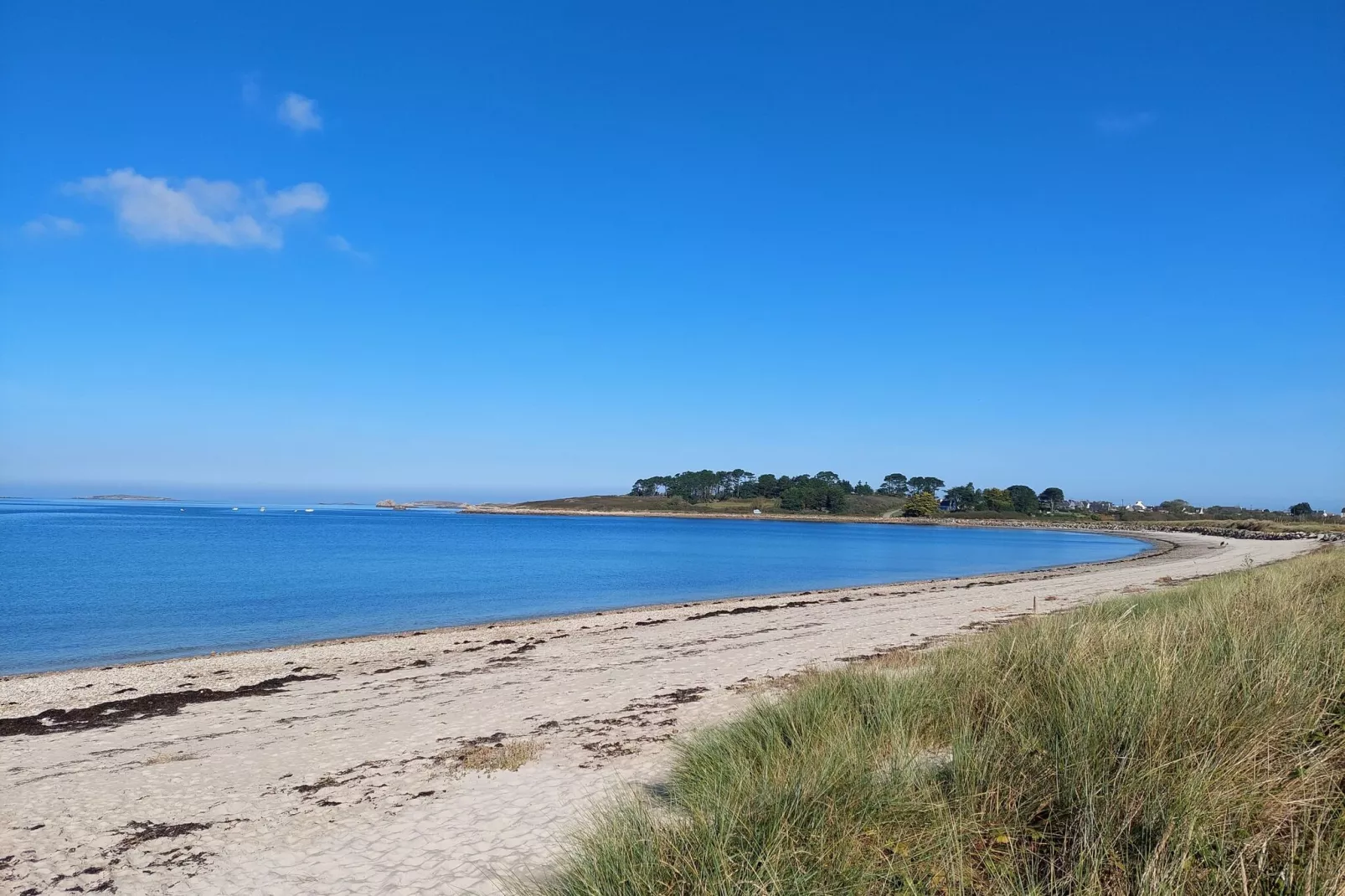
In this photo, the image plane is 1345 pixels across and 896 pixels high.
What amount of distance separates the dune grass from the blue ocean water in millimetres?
19359

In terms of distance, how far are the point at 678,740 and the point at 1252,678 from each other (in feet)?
14.6

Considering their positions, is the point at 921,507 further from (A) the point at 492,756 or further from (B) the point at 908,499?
(A) the point at 492,756

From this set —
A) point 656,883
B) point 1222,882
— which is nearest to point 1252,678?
point 1222,882

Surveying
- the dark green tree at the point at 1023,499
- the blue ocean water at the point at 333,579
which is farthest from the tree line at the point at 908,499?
the blue ocean water at the point at 333,579

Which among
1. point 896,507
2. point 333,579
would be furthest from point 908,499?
point 333,579

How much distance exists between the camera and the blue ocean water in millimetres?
22188

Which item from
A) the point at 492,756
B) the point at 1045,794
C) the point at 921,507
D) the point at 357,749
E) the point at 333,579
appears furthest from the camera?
the point at 921,507

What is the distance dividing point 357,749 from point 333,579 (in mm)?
30431

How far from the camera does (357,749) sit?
29.9 feet

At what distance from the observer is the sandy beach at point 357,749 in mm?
5984

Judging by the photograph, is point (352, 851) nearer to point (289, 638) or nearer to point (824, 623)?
point (824, 623)

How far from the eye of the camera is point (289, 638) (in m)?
21.6

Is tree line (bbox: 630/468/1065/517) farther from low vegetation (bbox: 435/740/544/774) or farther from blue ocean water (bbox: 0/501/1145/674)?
low vegetation (bbox: 435/740/544/774)

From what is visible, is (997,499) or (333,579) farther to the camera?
(997,499)
